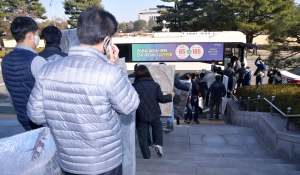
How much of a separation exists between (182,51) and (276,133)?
1111cm

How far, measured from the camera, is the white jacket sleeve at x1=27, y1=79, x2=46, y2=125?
1.78 metres

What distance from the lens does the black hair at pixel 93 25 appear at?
1.68 m

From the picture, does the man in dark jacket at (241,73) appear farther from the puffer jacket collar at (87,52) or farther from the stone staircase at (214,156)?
the puffer jacket collar at (87,52)

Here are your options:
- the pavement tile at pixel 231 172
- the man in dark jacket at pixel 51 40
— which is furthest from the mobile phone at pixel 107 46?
the pavement tile at pixel 231 172

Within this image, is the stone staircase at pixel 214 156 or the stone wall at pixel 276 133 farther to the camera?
the stone wall at pixel 276 133

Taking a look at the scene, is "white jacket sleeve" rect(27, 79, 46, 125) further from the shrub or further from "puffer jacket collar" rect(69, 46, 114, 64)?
the shrub

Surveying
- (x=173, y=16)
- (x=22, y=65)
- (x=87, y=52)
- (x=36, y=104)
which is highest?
(x=173, y=16)

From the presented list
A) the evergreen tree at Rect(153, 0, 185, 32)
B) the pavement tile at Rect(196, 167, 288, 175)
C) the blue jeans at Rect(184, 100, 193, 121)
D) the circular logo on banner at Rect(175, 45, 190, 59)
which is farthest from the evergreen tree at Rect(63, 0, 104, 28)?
the pavement tile at Rect(196, 167, 288, 175)

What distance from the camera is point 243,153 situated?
5332mm

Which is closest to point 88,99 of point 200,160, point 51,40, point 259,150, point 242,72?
point 51,40

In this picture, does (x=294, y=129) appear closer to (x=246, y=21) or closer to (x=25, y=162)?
(x=25, y=162)

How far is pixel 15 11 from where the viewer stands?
32.7 m

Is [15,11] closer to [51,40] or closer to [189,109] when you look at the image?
[189,109]

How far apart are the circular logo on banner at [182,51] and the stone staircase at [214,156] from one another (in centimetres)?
937
